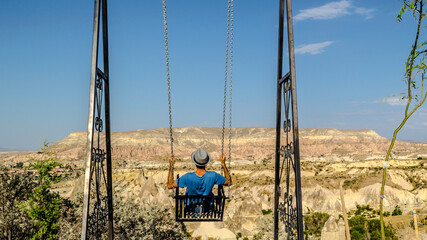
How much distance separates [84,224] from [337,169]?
81149 mm

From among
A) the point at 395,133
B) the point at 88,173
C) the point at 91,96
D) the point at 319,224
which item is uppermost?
the point at 91,96

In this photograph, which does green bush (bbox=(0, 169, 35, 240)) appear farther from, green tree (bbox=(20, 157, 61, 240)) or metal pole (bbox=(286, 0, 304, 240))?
metal pole (bbox=(286, 0, 304, 240))

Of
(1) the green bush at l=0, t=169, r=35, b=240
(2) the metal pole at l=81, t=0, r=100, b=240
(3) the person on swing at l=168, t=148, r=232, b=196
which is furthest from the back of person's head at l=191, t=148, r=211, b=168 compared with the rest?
(1) the green bush at l=0, t=169, r=35, b=240

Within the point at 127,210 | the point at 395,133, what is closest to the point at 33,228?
the point at 127,210

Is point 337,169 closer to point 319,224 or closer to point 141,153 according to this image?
point 319,224

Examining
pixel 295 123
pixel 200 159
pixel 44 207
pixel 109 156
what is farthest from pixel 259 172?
pixel 295 123

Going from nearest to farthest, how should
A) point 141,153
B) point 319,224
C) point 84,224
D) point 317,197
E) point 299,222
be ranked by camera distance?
1. point 84,224
2. point 299,222
3. point 319,224
4. point 317,197
5. point 141,153

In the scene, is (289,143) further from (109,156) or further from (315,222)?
(315,222)

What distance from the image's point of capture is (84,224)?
4797 mm

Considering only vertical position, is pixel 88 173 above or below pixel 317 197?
above

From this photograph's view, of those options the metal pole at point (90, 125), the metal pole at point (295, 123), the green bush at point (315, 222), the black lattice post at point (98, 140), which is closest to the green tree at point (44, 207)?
the black lattice post at point (98, 140)

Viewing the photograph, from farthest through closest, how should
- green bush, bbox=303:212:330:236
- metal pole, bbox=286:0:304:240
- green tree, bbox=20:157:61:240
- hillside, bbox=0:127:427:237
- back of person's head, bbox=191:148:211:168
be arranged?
hillside, bbox=0:127:427:237 < green bush, bbox=303:212:330:236 < green tree, bbox=20:157:61:240 < back of person's head, bbox=191:148:211:168 < metal pole, bbox=286:0:304:240

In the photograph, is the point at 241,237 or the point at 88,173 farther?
the point at 241,237

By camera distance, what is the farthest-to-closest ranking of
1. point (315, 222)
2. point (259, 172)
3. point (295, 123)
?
point (259, 172) < point (315, 222) < point (295, 123)
